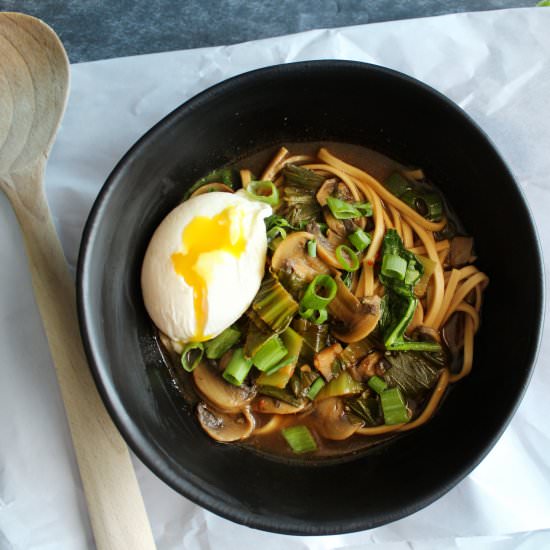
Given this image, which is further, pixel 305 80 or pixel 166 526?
pixel 166 526

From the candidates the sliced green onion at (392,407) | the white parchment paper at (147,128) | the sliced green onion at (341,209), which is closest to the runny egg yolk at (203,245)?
the sliced green onion at (341,209)

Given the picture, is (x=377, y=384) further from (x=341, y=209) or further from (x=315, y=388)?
(x=341, y=209)

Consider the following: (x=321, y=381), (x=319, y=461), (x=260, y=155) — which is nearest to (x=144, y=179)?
(x=260, y=155)

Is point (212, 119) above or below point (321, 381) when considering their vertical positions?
above

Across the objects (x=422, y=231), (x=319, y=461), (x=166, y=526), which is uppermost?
(x=422, y=231)

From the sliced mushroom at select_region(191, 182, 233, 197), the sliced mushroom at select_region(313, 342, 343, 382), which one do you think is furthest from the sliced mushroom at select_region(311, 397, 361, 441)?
the sliced mushroom at select_region(191, 182, 233, 197)

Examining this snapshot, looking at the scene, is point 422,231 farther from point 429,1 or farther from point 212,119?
point 429,1
